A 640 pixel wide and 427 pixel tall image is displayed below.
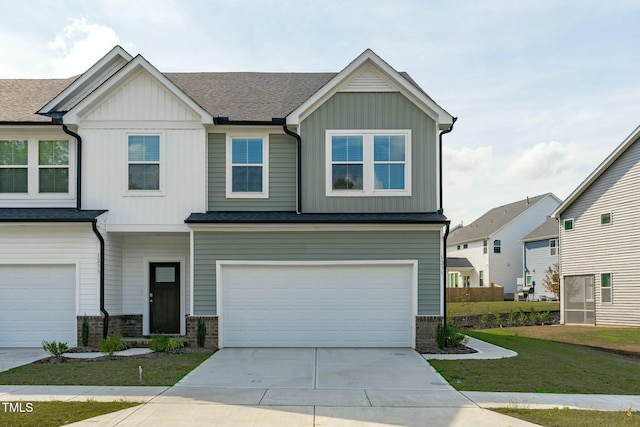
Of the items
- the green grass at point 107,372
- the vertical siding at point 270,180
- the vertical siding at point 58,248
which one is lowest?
the green grass at point 107,372

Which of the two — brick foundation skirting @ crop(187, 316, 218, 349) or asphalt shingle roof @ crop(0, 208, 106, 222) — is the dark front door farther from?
asphalt shingle roof @ crop(0, 208, 106, 222)

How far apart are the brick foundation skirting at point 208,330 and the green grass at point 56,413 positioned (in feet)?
20.0

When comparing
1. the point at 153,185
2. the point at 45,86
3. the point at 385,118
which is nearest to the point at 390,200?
the point at 385,118

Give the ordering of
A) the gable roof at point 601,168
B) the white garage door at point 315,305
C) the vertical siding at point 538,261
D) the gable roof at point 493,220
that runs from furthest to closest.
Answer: the gable roof at point 493,220
the vertical siding at point 538,261
the gable roof at point 601,168
the white garage door at point 315,305

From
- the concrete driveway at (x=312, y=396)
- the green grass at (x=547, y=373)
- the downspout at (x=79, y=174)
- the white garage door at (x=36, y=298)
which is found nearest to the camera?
the concrete driveway at (x=312, y=396)

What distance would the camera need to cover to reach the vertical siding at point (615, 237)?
23.9 m

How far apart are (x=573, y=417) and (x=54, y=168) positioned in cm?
1426

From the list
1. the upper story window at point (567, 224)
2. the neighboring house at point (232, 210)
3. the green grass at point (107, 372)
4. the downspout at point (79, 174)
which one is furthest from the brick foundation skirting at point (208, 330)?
the upper story window at point (567, 224)

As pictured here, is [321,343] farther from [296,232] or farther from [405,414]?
[405,414]

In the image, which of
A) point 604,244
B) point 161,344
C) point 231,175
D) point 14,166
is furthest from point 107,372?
point 604,244

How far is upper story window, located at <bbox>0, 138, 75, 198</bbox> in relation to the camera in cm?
1688

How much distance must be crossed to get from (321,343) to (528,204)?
3779 cm

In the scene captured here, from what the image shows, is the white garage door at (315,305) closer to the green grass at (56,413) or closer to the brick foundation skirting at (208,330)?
the brick foundation skirting at (208,330)

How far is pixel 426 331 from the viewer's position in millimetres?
15523
